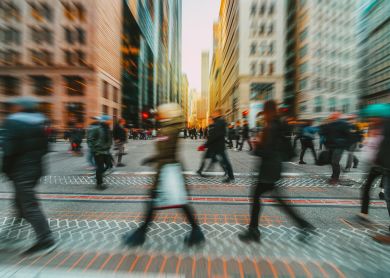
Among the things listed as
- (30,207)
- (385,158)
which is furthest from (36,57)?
(385,158)

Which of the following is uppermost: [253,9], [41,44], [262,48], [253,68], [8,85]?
[253,9]

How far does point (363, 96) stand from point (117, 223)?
926cm

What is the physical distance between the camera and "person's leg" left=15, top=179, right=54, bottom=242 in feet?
9.45

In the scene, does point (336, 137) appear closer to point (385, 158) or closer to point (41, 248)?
point (385, 158)

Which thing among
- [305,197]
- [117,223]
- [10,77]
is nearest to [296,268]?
[117,223]

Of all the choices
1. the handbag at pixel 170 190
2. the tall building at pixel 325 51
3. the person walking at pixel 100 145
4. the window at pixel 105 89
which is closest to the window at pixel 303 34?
the tall building at pixel 325 51

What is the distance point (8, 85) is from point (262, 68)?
45.8 m

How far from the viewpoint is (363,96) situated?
30.0 feet

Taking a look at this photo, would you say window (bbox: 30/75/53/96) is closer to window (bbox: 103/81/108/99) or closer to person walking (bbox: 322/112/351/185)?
person walking (bbox: 322/112/351/185)

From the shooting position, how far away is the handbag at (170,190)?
2936 millimetres

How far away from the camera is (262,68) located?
47.4 m

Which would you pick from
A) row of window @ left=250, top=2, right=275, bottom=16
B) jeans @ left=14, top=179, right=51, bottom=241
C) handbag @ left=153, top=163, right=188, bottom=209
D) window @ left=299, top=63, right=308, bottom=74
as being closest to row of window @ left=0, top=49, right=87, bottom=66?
jeans @ left=14, top=179, right=51, bottom=241

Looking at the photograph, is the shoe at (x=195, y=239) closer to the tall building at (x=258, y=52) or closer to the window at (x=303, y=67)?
the window at (x=303, y=67)

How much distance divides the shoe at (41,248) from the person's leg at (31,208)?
0.07ft
